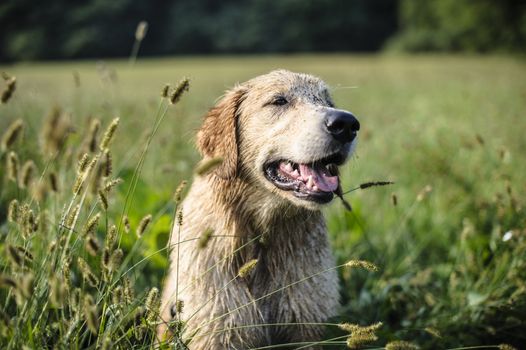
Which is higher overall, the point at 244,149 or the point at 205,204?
the point at 244,149

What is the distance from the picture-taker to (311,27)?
4816 centimetres

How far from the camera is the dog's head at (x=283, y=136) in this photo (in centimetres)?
270

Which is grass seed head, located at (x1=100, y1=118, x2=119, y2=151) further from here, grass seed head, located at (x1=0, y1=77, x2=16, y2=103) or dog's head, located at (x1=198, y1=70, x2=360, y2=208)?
dog's head, located at (x1=198, y1=70, x2=360, y2=208)

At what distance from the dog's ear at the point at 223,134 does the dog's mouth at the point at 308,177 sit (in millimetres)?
230

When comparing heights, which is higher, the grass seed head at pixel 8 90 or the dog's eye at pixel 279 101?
the grass seed head at pixel 8 90

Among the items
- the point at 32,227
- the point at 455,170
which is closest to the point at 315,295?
the point at 32,227

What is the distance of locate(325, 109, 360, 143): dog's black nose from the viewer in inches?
105

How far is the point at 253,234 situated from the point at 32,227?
1.35 metres

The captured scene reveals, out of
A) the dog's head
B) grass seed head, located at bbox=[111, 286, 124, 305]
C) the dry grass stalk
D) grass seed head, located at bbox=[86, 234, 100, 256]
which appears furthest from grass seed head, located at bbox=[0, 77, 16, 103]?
the dog's head

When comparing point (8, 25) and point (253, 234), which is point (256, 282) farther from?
point (8, 25)

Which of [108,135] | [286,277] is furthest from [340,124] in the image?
[108,135]

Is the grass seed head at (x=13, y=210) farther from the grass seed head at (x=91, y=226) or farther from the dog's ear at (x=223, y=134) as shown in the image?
the dog's ear at (x=223, y=134)

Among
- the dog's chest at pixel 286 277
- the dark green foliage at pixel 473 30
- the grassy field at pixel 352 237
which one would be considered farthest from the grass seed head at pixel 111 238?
the dark green foliage at pixel 473 30

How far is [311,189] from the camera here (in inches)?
108
